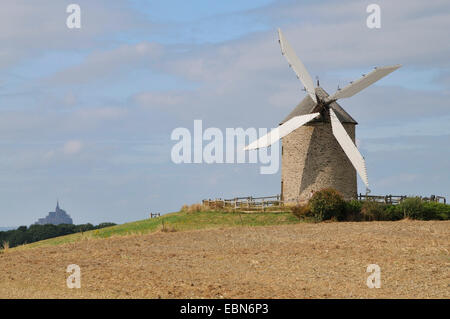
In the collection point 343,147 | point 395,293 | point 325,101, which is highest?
point 325,101

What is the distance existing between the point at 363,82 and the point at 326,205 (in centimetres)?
961

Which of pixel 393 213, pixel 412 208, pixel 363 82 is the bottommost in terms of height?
pixel 393 213

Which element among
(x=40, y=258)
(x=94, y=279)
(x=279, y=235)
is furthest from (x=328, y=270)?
(x=40, y=258)

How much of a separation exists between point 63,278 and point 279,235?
13575 millimetres

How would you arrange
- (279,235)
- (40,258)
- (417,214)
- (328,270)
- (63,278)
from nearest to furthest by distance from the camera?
(63,278)
(328,270)
(40,258)
(279,235)
(417,214)

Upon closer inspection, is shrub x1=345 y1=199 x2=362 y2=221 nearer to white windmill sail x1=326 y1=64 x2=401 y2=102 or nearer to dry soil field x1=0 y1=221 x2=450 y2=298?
A: dry soil field x1=0 y1=221 x2=450 y2=298

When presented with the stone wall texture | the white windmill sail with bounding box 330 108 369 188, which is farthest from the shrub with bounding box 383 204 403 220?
the stone wall texture

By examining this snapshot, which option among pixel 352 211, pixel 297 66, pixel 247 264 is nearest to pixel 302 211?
pixel 352 211

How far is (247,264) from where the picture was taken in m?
21.1

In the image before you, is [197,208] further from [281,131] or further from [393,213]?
[393,213]

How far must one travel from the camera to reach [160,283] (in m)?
17.3

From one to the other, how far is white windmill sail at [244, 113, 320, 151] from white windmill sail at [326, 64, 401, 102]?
2.18 m

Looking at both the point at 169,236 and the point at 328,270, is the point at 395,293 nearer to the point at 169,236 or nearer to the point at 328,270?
the point at 328,270

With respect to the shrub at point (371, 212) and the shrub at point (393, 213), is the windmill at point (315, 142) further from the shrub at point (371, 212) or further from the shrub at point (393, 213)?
the shrub at point (393, 213)
